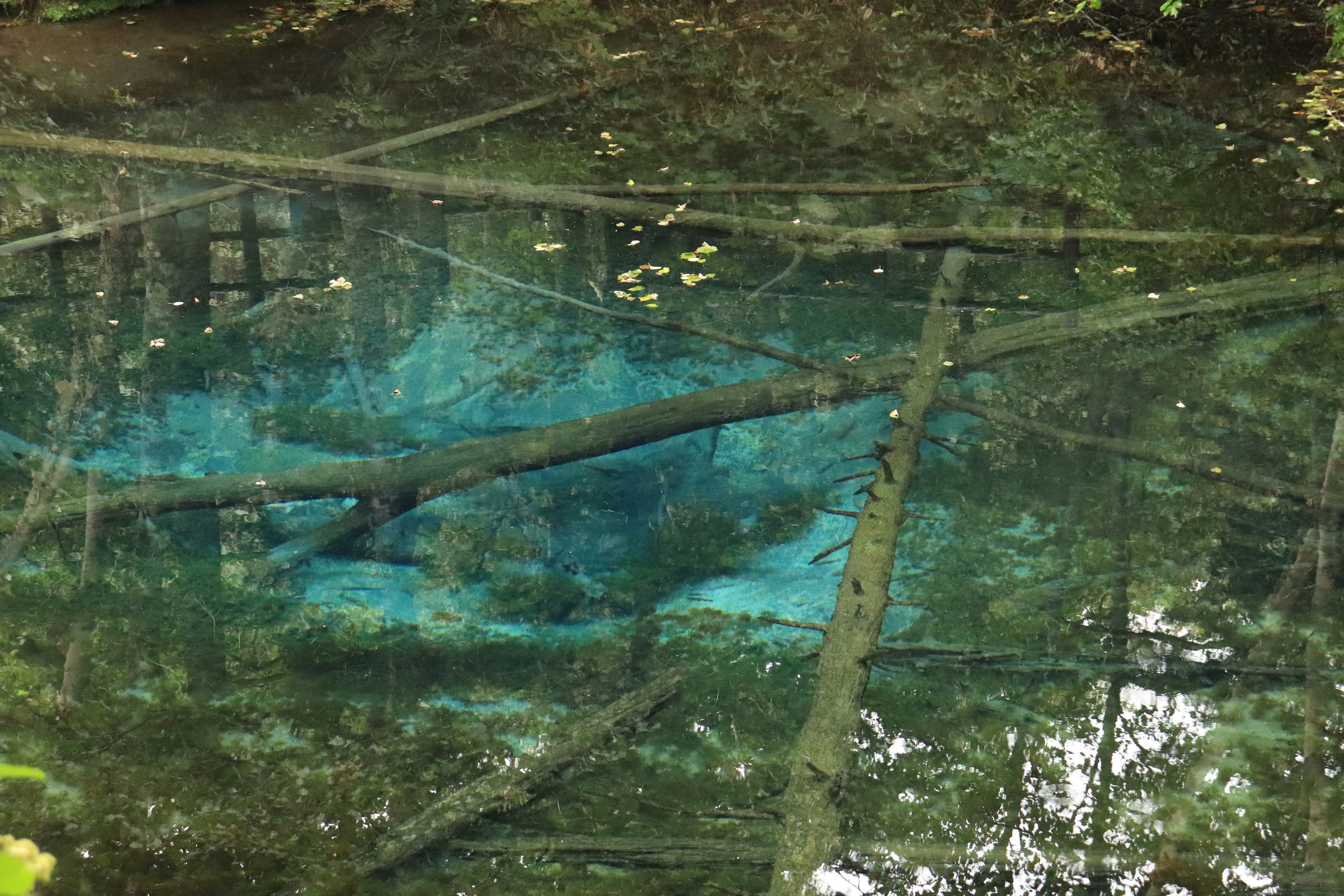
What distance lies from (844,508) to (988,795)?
1.28 m

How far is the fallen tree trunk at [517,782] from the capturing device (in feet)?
8.73

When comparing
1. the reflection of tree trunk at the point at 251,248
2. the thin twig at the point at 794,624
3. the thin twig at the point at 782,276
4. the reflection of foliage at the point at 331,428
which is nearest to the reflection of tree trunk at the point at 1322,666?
the thin twig at the point at 794,624

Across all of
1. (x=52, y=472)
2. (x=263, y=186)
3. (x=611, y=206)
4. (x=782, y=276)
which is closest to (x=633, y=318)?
(x=782, y=276)

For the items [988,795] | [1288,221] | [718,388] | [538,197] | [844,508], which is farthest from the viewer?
[538,197]

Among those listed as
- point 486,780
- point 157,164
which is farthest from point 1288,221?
point 157,164

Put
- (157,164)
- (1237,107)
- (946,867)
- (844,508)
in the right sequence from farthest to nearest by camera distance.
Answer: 1. (1237,107)
2. (157,164)
3. (844,508)
4. (946,867)

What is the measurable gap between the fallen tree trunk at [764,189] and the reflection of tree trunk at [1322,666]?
8.20 ft

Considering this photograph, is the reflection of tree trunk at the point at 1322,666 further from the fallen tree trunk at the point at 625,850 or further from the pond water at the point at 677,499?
the fallen tree trunk at the point at 625,850

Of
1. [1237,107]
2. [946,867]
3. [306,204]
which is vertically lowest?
[946,867]

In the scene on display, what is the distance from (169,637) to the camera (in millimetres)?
3381

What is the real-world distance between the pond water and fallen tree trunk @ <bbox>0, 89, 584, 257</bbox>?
29 mm

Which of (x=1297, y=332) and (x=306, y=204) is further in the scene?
(x=306, y=204)

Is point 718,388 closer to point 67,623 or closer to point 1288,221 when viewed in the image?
point 67,623

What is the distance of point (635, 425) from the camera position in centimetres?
418
